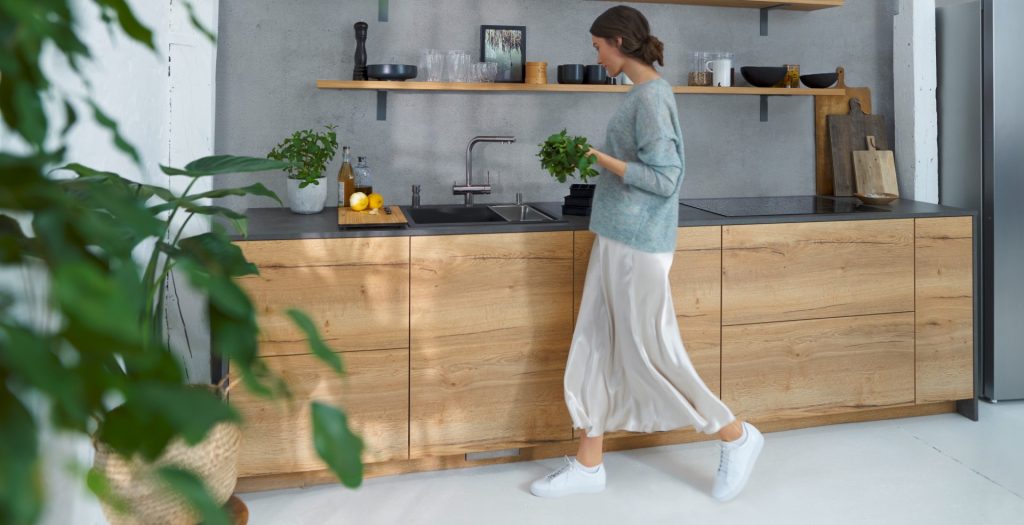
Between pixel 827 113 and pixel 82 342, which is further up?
pixel 827 113

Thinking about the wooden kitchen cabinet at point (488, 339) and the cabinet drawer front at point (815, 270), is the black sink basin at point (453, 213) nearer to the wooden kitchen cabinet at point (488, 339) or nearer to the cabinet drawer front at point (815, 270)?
the wooden kitchen cabinet at point (488, 339)

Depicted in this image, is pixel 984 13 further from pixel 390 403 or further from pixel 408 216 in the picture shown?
pixel 390 403

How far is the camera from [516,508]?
2.73 meters

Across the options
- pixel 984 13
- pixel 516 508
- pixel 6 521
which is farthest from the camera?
pixel 984 13

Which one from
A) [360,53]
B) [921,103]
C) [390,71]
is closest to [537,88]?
[390,71]

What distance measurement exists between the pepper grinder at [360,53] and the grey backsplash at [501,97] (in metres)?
0.11

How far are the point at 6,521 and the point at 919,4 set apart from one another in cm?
406

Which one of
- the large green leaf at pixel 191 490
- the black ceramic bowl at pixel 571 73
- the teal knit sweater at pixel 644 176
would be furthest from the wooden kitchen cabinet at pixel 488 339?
the large green leaf at pixel 191 490

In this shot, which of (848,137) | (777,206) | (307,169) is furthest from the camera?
(848,137)

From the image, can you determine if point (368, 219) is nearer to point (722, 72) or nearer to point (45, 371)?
point (722, 72)

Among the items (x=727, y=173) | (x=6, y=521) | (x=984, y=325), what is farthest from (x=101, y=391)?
(x=984, y=325)

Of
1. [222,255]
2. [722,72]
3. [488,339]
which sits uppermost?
[722,72]

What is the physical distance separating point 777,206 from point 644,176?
1.03 metres

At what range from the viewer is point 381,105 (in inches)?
135
